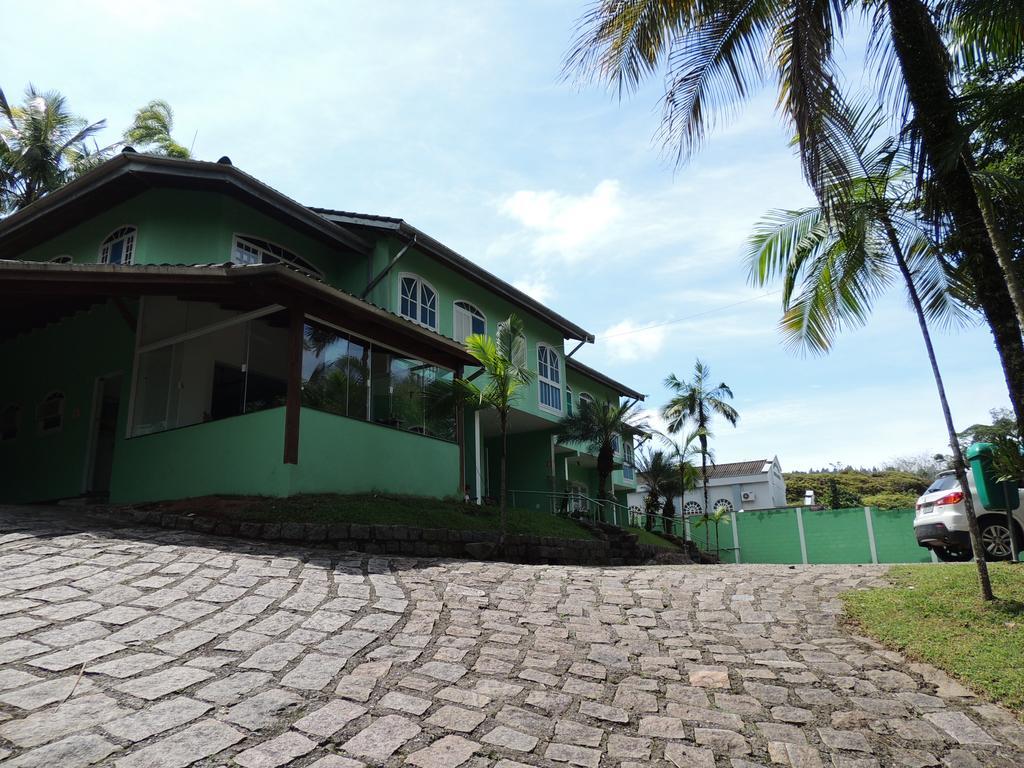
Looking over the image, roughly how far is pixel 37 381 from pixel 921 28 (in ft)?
53.1

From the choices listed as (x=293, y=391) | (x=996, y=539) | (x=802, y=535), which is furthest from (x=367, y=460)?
(x=802, y=535)

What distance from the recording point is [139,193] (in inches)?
522

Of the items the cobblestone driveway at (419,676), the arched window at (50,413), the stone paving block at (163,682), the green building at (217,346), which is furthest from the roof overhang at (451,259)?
the stone paving block at (163,682)

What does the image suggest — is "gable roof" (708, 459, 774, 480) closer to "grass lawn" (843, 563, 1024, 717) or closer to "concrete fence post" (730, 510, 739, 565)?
"concrete fence post" (730, 510, 739, 565)

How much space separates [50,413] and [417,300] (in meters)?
7.79

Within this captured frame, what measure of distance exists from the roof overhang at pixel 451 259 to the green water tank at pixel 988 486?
10.8 m

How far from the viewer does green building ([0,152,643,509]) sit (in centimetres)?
1028

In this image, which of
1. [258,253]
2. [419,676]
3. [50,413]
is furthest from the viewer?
[50,413]

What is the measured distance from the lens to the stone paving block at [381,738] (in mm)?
3619

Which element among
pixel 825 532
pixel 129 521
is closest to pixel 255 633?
pixel 129 521

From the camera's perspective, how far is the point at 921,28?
6906 mm

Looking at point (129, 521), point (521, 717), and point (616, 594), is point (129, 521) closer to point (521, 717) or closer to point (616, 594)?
point (616, 594)

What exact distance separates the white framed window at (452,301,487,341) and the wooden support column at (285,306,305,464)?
7.04 m

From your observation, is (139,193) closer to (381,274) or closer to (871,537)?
(381,274)
